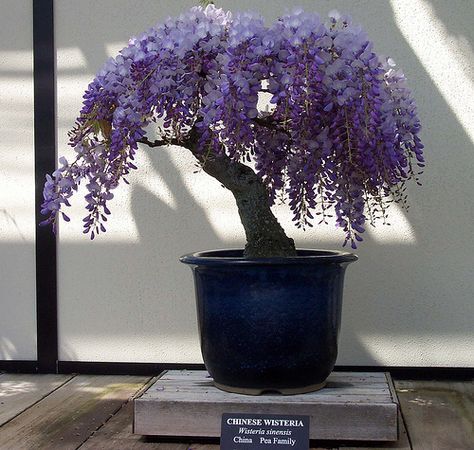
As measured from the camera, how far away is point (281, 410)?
1.97 meters

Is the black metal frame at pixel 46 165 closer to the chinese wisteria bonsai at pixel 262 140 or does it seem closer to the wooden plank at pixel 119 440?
the wooden plank at pixel 119 440

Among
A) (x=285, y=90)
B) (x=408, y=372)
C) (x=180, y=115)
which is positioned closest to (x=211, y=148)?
(x=180, y=115)

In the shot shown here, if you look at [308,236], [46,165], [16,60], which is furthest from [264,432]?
[16,60]

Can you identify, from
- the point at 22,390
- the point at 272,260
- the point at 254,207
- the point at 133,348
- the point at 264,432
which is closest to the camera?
the point at 264,432

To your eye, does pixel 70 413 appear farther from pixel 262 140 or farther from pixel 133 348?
pixel 262 140

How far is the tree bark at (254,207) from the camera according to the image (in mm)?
2076

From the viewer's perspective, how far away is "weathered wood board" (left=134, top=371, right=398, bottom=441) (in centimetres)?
196

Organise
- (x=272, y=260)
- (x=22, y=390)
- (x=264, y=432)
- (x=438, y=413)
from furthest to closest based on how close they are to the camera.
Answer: (x=22, y=390)
(x=438, y=413)
(x=272, y=260)
(x=264, y=432)

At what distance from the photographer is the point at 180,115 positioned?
6.19 feet

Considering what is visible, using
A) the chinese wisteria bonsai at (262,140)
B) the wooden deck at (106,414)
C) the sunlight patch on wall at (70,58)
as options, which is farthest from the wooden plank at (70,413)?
the sunlight patch on wall at (70,58)

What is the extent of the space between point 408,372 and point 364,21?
1.23 m

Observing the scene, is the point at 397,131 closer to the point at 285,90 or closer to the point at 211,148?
the point at 285,90

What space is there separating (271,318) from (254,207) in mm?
316

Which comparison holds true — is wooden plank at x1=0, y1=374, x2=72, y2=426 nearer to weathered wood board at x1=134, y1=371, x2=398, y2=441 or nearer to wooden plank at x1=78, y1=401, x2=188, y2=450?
wooden plank at x1=78, y1=401, x2=188, y2=450
